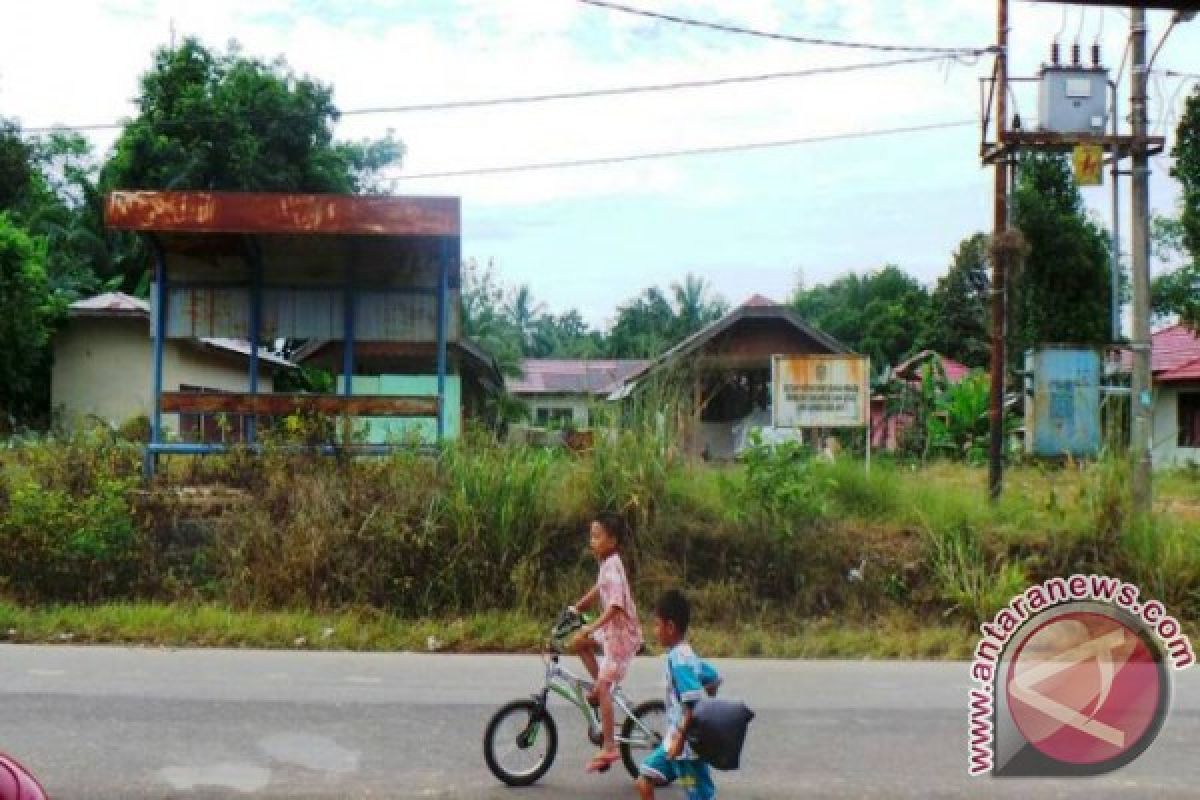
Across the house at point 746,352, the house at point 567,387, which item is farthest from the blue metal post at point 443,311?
the house at point 746,352

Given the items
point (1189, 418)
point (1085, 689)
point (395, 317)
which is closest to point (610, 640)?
point (1085, 689)

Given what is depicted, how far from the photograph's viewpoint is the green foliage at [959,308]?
48.8m

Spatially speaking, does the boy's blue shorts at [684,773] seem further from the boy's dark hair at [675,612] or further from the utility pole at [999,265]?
the utility pole at [999,265]

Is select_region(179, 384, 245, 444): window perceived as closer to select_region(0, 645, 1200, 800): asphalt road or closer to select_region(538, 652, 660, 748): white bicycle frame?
select_region(0, 645, 1200, 800): asphalt road

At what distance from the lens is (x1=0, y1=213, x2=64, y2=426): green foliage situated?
2152 centimetres

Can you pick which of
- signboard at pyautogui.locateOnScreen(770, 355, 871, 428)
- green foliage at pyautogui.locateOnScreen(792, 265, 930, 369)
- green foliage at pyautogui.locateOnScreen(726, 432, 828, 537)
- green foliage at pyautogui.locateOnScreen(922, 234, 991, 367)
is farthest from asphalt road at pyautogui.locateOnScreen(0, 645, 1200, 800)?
green foliage at pyautogui.locateOnScreen(922, 234, 991, 367)

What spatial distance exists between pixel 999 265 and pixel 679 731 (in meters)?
10.4

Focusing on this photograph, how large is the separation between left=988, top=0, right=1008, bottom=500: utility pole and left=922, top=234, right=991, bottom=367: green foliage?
3653cm

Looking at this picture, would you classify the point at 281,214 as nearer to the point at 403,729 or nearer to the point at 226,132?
the point at 403,729

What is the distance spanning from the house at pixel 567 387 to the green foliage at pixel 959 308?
18.2m

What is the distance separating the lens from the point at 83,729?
629cm

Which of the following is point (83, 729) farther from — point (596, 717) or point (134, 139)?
point (134, 139)

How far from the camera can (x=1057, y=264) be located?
93.3ft

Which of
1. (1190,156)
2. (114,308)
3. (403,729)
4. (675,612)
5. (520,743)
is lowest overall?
(403,729)
